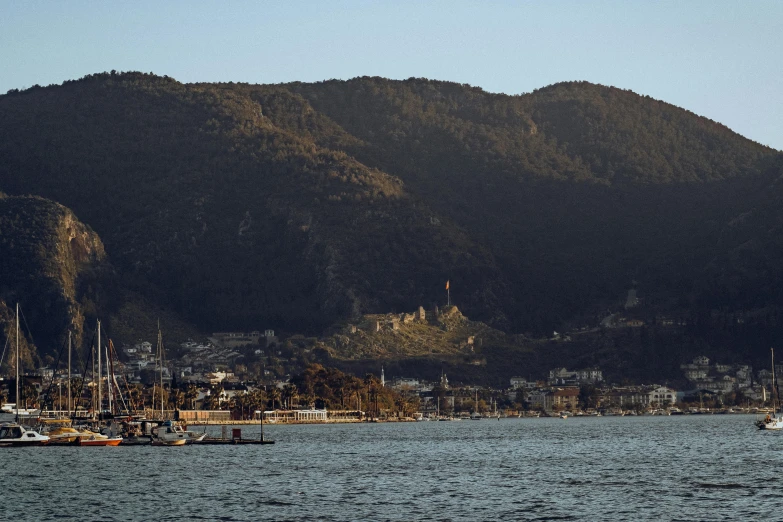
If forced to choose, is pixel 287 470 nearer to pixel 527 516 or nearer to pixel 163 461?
pixel 163 461

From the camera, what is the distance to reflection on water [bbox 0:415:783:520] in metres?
85.9

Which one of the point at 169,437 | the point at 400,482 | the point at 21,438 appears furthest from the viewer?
the point at 169,437

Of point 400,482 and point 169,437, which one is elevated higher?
point 169,437

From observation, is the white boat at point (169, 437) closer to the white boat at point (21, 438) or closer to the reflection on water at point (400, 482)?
the reflection on water at point (400, 482)

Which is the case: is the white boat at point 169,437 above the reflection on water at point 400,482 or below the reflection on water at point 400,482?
above

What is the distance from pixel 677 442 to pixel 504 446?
17.9 meters

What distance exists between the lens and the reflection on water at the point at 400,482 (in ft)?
282

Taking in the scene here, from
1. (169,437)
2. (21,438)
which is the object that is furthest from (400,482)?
(21,438)

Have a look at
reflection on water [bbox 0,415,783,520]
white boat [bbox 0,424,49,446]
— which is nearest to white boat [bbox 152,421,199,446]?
reflection on water [bbox 0,415,783,520]

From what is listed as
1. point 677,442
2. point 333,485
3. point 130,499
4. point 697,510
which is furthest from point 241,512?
point 677,442

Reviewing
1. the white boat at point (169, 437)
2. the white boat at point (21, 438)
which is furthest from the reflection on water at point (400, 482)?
the white boat at point (169, 437)

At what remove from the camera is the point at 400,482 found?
104m

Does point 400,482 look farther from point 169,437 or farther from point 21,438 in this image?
point 21,438

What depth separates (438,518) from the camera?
82688 mm
